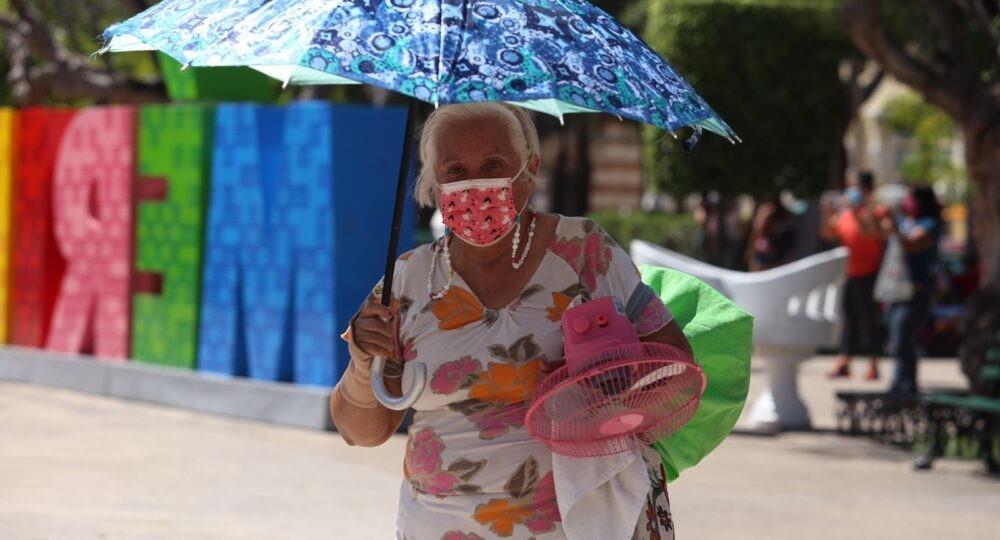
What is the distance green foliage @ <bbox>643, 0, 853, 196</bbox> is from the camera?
20.6 metres

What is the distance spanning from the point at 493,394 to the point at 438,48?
2.54ft

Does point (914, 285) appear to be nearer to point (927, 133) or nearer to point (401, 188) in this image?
point (401, 188)

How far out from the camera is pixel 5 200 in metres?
13.5

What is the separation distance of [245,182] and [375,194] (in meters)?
1.14

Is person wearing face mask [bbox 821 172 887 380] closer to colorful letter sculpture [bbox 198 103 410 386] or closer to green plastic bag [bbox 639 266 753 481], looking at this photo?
colorful letter sculpture [bbox 198 103 410 386]

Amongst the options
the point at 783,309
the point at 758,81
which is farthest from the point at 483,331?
the point at 758,81

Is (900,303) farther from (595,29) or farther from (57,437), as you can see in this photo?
(595,29)

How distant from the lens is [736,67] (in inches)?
819

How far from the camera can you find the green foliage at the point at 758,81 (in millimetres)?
20625

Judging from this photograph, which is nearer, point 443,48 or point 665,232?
point 443,48

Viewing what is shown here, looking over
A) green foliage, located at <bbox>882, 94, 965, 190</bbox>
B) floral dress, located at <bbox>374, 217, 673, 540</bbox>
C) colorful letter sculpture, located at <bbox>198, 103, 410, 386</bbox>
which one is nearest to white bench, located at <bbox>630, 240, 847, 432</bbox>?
colorful letter sculpture, located at <bbox>198, 103, 410, 386</bbox>

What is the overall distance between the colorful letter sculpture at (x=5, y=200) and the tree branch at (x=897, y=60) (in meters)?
6.99

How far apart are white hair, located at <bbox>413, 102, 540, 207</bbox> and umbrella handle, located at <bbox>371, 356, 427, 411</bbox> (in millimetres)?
394

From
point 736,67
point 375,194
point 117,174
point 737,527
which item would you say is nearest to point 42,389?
point 117,174
